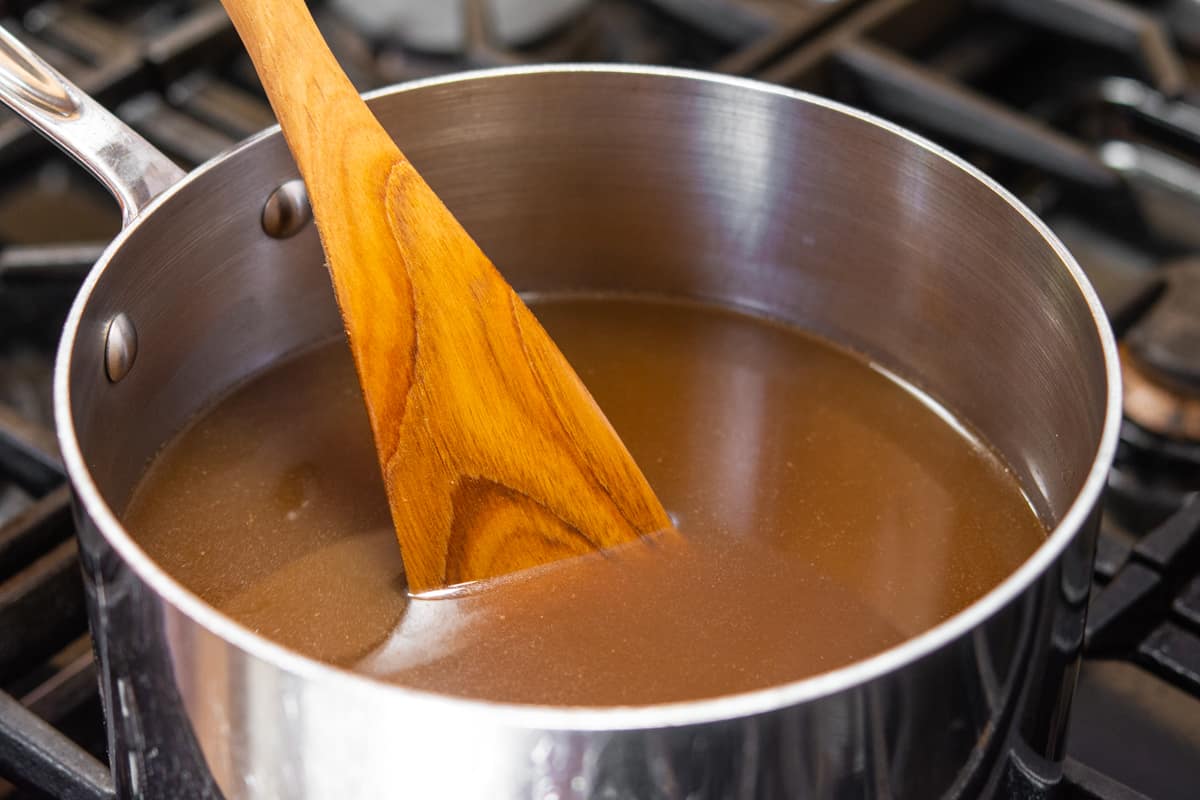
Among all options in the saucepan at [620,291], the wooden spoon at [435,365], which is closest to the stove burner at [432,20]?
the saucepan at [620,291]

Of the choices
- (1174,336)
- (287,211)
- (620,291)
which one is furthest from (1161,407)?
(287,211)

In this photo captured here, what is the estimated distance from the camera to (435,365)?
1.75ft

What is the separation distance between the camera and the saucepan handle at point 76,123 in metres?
0.51

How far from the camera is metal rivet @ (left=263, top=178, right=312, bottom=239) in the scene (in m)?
0.60

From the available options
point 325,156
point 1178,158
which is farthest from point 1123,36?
point 325,156

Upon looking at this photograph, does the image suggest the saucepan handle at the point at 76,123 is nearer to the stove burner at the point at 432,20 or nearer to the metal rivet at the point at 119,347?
the metal rivet at the point at 119,347

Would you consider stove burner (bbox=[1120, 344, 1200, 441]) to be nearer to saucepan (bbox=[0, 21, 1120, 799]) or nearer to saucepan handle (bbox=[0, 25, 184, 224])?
saucepan (bbox=[0, 21, 1120, 799])

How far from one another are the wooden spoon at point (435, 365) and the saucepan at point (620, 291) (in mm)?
54

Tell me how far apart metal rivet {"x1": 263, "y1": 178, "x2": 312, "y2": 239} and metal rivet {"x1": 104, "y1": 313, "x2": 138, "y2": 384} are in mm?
86

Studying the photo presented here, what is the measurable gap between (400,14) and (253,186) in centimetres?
30

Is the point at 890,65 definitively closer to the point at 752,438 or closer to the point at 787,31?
the point at 787,31

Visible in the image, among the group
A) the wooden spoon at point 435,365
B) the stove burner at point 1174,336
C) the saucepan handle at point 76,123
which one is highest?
the saucepan handle at point 76,123

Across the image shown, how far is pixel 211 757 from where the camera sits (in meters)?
0.39

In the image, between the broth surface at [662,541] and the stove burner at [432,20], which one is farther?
the stove burner at [432,20]
